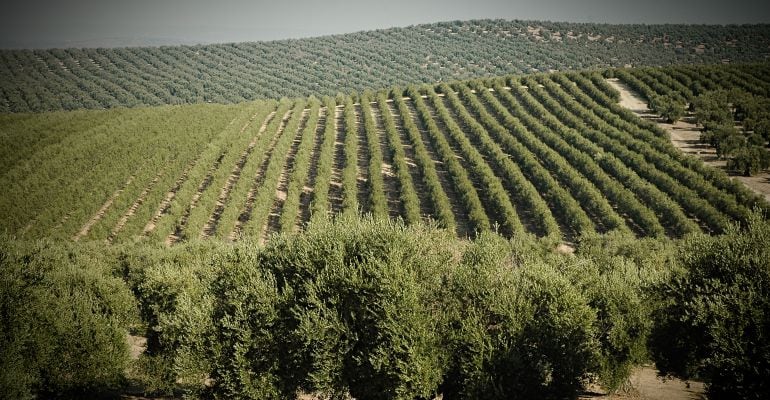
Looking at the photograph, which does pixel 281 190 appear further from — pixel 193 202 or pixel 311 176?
pixel 193 202

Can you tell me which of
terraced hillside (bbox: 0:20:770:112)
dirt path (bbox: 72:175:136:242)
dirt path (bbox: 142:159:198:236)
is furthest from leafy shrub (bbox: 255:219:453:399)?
terraced hillside (bbox: 0:20:770:112)

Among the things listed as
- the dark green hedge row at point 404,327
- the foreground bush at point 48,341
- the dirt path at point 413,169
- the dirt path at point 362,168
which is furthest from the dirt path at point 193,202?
the dirt path at point 413,169

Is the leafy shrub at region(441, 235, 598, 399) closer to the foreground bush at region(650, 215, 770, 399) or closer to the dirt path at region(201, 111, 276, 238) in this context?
the foreground bush at region(650, 215, 770, 399)

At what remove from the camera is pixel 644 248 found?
33656mm

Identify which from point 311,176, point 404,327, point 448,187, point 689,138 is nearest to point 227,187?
point 311,176

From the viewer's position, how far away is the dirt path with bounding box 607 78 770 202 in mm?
49562

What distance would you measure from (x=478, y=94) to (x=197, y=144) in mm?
56426

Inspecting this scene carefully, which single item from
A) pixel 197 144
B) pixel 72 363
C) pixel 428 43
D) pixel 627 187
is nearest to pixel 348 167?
pixel 197 144

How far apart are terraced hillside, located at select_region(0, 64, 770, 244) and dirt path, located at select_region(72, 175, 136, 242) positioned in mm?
240

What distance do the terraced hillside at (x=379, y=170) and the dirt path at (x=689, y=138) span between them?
9.01 feet

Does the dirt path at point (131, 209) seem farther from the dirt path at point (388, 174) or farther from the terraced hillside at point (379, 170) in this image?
the dirt path at point (388, 174)

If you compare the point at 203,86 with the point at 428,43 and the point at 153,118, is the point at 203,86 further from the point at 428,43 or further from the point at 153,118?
the point at 428,43

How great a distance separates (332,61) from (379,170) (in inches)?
4899

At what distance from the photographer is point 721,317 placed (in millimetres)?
16844
